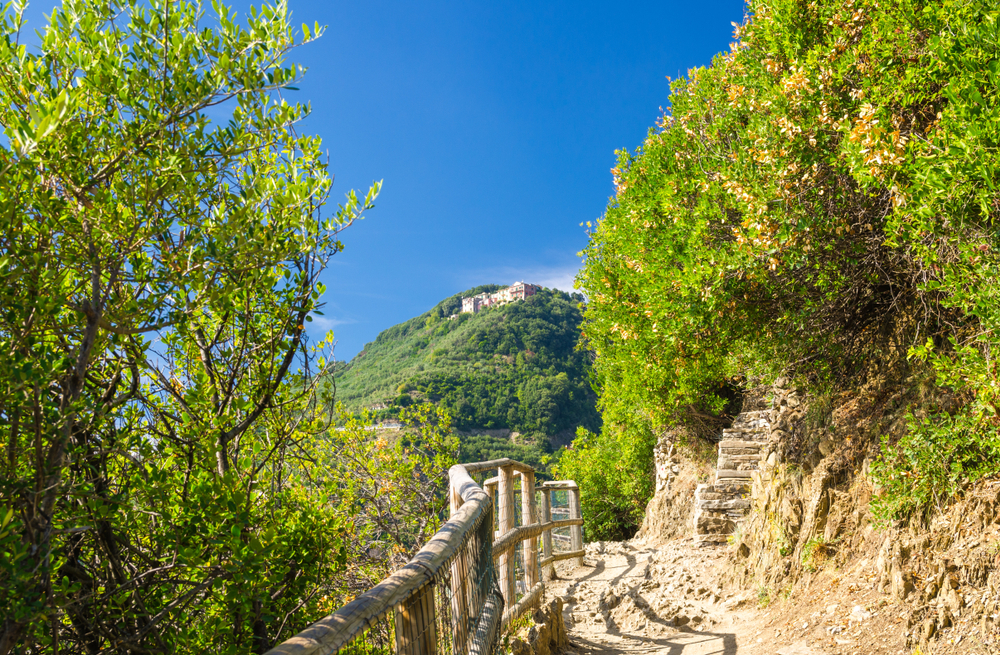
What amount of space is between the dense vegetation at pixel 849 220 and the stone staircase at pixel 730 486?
3.12m

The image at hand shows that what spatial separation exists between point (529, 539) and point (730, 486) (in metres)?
4.69

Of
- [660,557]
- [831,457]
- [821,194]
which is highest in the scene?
[821,194]

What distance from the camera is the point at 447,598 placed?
241 cm

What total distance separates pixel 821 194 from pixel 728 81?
303 centimetres

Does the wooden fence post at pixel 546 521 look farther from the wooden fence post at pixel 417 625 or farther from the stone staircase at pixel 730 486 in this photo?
the wooden fence post at pixel 417 625

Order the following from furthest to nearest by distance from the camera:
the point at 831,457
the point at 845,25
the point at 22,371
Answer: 1. the point at 831,457
2. the point at 845,25
3. the point at 22,371

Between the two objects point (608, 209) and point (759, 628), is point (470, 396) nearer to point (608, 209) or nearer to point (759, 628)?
point (608, 209)

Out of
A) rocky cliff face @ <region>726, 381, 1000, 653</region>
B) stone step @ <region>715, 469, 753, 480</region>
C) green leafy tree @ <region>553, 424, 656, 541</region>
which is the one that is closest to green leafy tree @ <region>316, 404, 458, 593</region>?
rocky cliff face @ <region>726, 381, 1000, 653</region>

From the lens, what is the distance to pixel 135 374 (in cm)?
220

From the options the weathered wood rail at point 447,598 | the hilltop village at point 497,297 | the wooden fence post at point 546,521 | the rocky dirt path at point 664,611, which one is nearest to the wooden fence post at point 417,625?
the weathered wood rail at point 447,598

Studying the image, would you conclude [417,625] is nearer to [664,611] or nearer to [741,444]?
[664,611]

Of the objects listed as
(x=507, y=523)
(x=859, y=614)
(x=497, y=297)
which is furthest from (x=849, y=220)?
(x=497, y=297)

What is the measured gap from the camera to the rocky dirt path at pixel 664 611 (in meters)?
5.30


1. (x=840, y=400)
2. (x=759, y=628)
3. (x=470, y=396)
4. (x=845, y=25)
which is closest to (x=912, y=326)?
(x=840, y=400)
